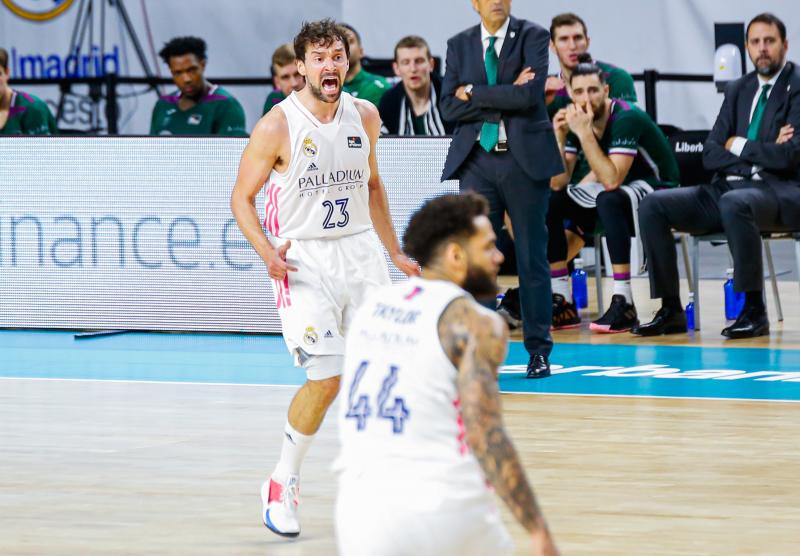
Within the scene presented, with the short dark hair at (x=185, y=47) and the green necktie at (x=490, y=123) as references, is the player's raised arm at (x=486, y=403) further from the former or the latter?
the short dark hair at (x=185, y=47)

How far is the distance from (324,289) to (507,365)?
12.0 ft

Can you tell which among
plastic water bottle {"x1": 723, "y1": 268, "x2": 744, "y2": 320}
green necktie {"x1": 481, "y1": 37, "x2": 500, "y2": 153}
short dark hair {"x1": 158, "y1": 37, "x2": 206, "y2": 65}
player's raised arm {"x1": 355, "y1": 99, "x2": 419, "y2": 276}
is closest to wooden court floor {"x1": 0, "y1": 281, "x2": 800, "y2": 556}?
player's raised arm {"x1": 355, "y1": 99, "x2": 419, "y2": 276}

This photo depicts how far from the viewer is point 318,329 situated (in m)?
5.43

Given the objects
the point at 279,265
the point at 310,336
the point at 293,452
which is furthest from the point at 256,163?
the point at 293,452

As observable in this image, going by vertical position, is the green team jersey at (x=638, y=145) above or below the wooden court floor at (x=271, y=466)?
above

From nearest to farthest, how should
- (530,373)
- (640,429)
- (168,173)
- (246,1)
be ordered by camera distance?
1. (640,429)
2. (530,373)
3. (168,173)
4. (246,1)

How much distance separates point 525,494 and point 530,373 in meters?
5.41

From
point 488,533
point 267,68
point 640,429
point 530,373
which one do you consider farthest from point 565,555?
point 267,68

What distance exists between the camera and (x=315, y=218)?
220 inches

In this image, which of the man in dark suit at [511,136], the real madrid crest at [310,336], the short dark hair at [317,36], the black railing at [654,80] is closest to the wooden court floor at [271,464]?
the real madrid crest at [310,336]

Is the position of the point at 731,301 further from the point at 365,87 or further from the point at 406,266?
the point at 406,266

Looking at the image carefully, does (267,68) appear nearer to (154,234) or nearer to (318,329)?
(154,234)

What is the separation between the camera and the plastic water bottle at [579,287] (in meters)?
11.4

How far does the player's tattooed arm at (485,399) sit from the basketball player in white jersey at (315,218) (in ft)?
7.05
